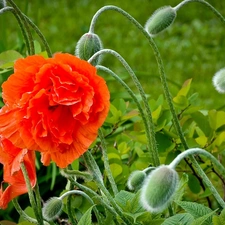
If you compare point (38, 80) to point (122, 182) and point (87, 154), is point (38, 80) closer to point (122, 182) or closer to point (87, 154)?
point (87, 154)

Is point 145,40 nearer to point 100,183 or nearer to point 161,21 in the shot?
point 161,21

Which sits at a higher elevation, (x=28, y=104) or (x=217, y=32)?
(x=28, y=104)

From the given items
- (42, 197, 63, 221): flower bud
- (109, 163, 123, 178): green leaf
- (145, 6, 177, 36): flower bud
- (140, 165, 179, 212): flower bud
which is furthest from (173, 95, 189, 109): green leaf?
(140, 165, 179, 212): flower bud

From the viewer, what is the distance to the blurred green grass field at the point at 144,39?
547 centimetres

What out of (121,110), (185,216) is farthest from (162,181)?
(121,110)

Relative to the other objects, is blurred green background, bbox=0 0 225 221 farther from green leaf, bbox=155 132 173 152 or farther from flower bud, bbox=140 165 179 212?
flower bud, bbox=140 165 179 212

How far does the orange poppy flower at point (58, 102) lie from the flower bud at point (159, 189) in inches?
7.5

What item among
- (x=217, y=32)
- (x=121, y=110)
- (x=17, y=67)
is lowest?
(x=217, y=32)

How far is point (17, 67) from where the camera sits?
1.58 m

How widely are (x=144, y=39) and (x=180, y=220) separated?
455 centimetres

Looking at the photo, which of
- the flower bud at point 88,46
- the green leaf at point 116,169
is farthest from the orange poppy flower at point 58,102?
the green leaf at point 116,169

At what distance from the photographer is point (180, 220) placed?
1579mm

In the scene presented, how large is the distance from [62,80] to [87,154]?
224mm

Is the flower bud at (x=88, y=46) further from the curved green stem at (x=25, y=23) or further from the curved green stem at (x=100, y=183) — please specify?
the curved green stem at (x=100, y=183)
